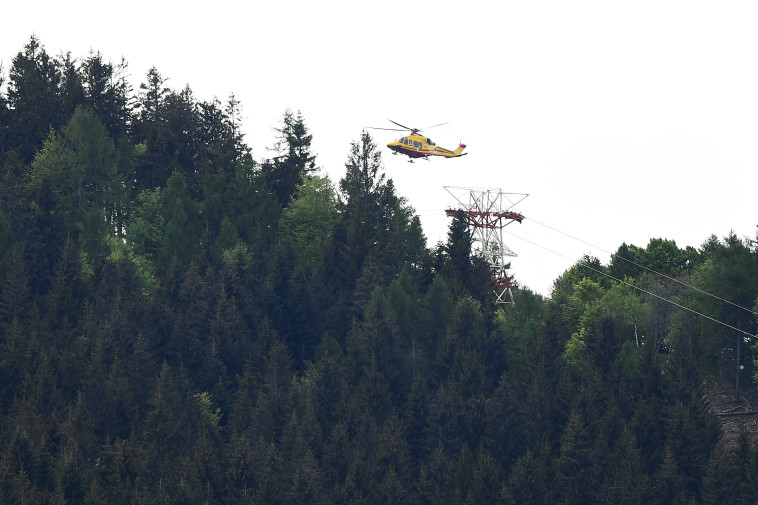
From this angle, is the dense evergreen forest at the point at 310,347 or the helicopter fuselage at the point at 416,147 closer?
the dense evergreen forest at the point at 310,347

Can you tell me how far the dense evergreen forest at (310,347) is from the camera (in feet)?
288

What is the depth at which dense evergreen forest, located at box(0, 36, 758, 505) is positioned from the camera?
87812 mm

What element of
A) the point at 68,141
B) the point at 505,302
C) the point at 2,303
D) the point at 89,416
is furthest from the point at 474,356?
the point at 68,141

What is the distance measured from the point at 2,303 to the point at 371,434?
106 ft

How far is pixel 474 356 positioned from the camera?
10075 cm

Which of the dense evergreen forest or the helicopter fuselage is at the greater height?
the helicopter fuselage

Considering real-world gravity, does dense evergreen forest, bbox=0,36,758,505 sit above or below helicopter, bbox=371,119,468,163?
below

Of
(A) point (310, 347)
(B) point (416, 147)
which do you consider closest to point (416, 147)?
(B) point (416, 147)

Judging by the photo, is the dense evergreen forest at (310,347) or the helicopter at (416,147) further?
the helicopter at (416,147)

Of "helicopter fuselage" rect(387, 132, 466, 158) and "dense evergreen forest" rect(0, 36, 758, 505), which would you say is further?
"helicopter fuselage" rect(387, 132, 466, 158)

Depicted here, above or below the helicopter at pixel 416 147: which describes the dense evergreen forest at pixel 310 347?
below

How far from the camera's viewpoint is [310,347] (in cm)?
10931

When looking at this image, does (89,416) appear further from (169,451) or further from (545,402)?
(545,402)

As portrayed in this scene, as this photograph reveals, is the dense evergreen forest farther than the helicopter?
No
